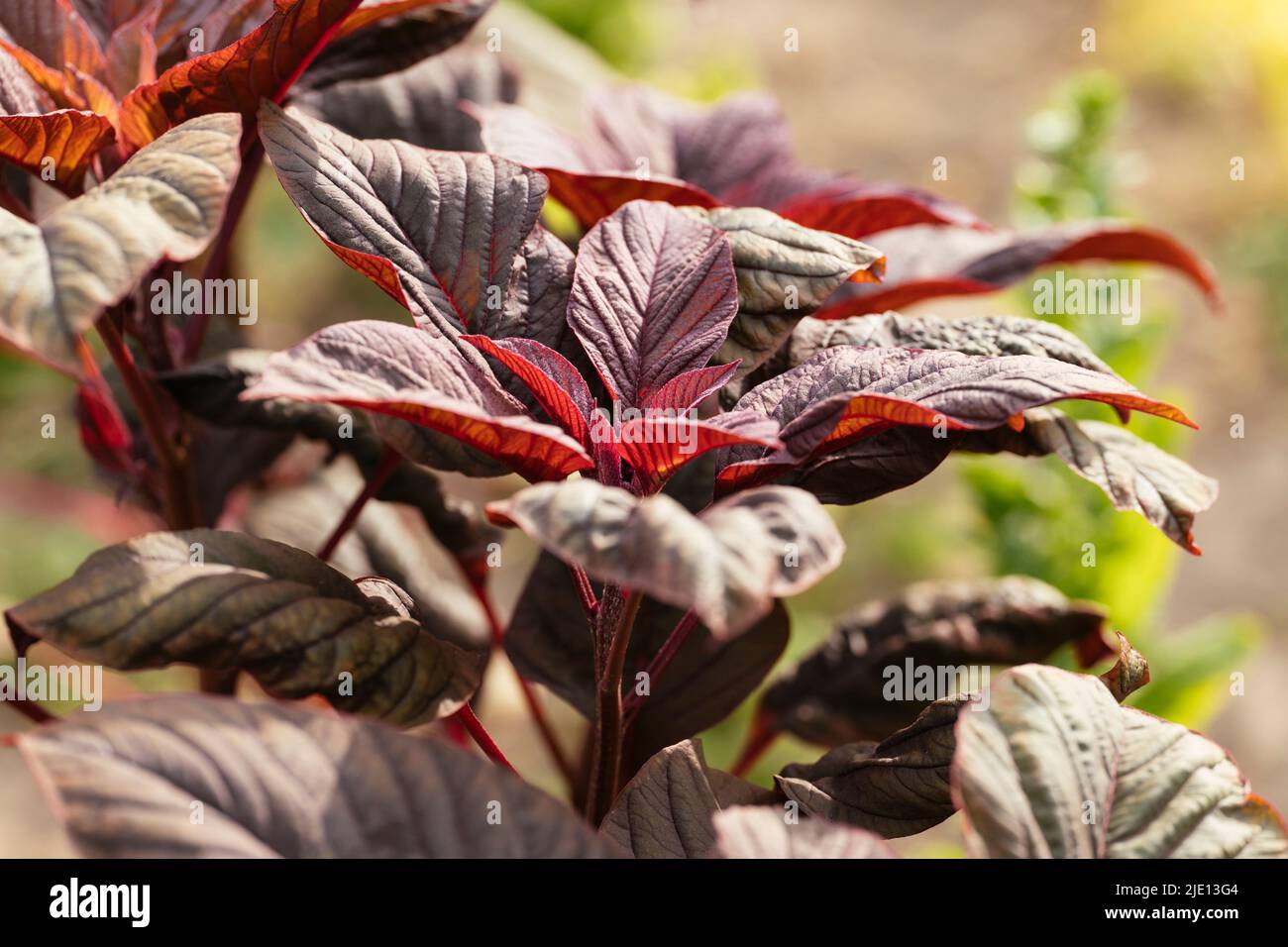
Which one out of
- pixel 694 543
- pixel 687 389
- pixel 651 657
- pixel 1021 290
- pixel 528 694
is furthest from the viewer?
pixel 1021 290

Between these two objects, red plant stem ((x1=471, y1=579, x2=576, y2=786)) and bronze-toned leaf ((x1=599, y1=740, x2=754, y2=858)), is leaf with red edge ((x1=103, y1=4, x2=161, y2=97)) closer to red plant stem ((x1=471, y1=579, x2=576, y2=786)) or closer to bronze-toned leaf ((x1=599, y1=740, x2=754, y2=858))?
red plant stem ((x1=471, y1=579, x2=576, y2=786))

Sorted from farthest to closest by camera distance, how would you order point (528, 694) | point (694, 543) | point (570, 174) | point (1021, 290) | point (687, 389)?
point (1021, 290)
point (528, 694)
point (570, 174)
point (687, 389)
point (694, 543)

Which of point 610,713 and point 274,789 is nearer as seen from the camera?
point 274,789

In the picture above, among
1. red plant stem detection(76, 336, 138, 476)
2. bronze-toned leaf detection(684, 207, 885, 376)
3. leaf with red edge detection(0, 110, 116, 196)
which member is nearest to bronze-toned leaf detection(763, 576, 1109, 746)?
bronze-toned leaf detection(684, 207, 885, 376)

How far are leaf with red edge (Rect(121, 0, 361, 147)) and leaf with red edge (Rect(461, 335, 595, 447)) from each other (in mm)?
218

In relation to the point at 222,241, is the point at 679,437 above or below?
below

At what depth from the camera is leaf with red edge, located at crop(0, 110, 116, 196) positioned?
660 mm

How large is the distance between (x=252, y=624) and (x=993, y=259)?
64 cm

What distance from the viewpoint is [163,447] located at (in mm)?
876

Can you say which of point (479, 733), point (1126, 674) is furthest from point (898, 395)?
point (479, 733)

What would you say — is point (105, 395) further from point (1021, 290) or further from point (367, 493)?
point (1021, 290)
